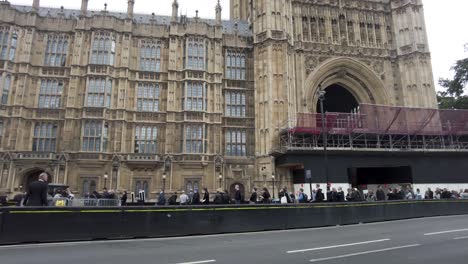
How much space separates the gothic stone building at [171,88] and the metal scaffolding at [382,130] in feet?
7.52

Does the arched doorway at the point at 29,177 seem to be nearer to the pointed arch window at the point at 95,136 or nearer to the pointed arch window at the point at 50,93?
the pointed arch window at the point at 95,136

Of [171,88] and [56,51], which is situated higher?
[56,51]

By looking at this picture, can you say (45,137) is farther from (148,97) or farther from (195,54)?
(195,54)

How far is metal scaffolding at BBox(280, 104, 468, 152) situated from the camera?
29.9 metres

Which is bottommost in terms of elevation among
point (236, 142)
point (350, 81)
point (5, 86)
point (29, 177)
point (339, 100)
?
point (29, 177)

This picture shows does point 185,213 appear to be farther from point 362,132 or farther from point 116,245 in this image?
point 362,132

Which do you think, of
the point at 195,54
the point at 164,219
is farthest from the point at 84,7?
the point at 164,219

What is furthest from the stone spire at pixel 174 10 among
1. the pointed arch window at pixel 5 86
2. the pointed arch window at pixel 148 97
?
the pointed arch window at pixel 5 86

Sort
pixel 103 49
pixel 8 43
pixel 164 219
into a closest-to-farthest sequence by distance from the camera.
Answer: pixel 164 219 → pixel 8 43 → pixel 103 49

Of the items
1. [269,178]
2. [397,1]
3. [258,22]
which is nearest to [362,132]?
[269,178]

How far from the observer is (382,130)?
30812mm

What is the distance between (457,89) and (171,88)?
39919 millimetres

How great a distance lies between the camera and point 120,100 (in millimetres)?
31547

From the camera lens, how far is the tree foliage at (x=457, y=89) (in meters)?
43.1
